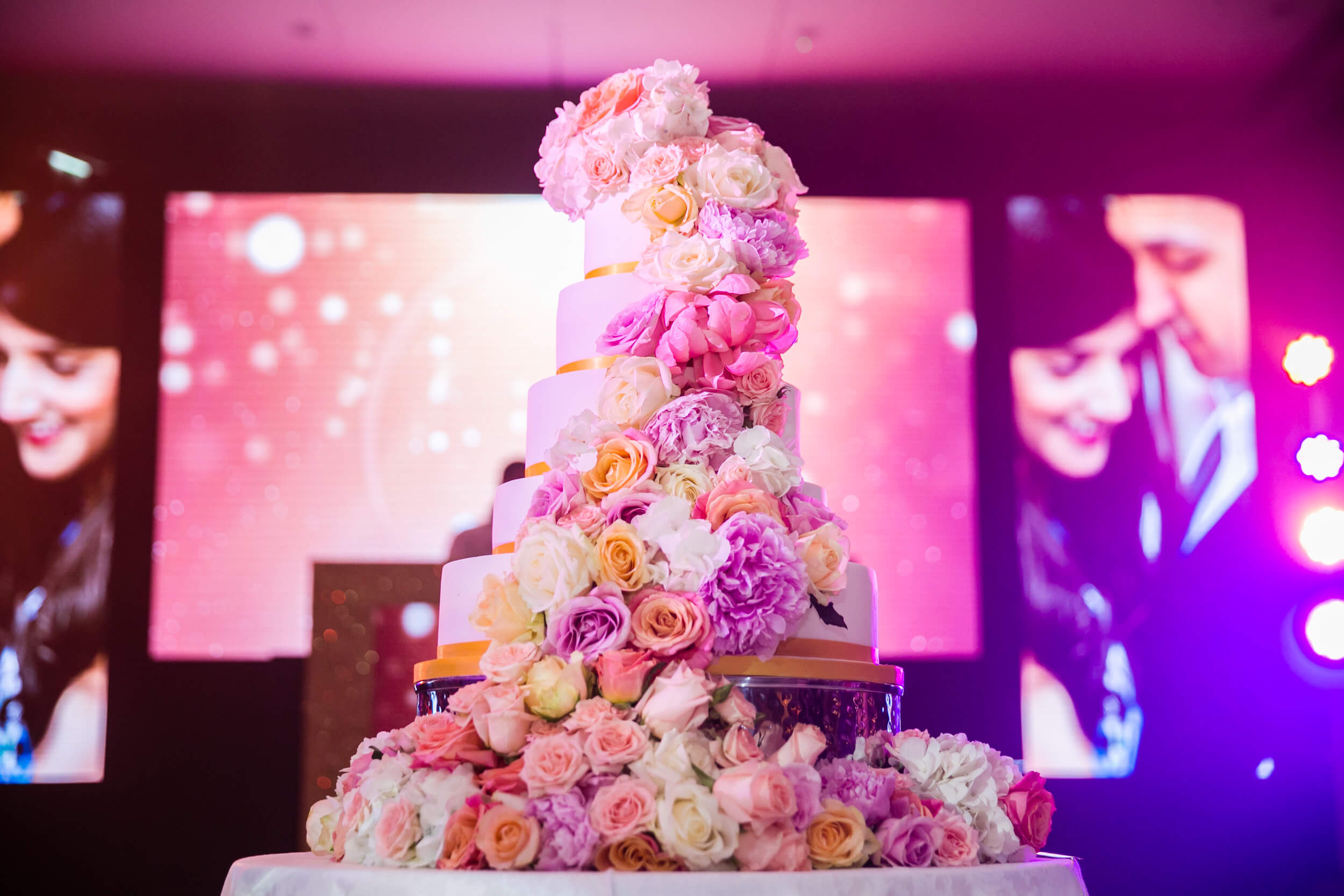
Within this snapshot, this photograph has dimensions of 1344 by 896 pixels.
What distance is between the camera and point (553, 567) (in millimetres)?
1692

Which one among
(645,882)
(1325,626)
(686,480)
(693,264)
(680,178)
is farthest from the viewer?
(1325,626)

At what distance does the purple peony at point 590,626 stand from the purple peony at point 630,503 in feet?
0.45

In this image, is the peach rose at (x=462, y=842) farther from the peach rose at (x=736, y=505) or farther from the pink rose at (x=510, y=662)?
the peach rose at (x=736, y=505)

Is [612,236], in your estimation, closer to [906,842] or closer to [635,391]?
[635,391]

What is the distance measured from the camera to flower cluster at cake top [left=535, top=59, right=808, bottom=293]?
1966mm

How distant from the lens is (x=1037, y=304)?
5078mm

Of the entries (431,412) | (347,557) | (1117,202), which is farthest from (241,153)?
(1117,202)

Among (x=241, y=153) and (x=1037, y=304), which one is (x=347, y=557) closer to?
(x=241, y=153)

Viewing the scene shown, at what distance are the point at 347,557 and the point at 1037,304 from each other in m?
2.99

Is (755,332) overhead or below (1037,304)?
below

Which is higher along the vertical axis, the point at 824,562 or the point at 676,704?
the point at 824,562

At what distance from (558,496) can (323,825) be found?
62cm

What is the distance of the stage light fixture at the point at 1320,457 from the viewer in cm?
511

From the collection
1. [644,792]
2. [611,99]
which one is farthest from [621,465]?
[611,99]
